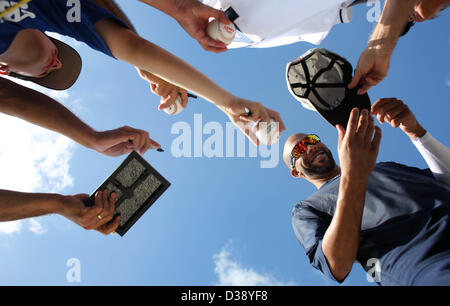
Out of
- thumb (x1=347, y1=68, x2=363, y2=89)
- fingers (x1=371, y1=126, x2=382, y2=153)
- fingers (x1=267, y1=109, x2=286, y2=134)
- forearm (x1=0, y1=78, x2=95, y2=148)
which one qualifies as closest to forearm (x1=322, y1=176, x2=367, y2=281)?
fingers (x1=371, y1=126, x2=382, y2=153)

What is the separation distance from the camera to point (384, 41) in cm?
155

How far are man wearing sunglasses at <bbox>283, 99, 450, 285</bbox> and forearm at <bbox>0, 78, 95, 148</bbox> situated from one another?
5.32 feet

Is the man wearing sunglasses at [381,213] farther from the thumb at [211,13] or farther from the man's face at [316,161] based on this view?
the thumb at [211,13]

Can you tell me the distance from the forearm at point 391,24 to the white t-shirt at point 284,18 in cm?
71

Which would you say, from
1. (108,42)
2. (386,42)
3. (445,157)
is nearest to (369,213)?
(445,157)

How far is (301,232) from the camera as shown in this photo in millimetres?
1954

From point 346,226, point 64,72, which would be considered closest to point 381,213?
point 346,226

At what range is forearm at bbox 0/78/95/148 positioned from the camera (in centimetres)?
177

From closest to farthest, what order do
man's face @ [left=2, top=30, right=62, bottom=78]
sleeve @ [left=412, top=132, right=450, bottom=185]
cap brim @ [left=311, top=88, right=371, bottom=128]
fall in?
man's face @ [left=2, top=30, right=62, bottom=78], cap brim @ [left=311, top=88, right=371, bottom=128], sleeve @ [left=412, top=132, right=450, bottom=185]

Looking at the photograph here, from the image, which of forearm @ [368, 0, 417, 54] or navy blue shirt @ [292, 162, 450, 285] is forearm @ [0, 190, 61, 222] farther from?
forearm @ [368, 0, 417, 54]

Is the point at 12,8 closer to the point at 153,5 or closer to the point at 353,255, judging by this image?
the point at 153,5

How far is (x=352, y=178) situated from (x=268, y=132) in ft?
1.68

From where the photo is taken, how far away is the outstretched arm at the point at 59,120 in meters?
1.78
